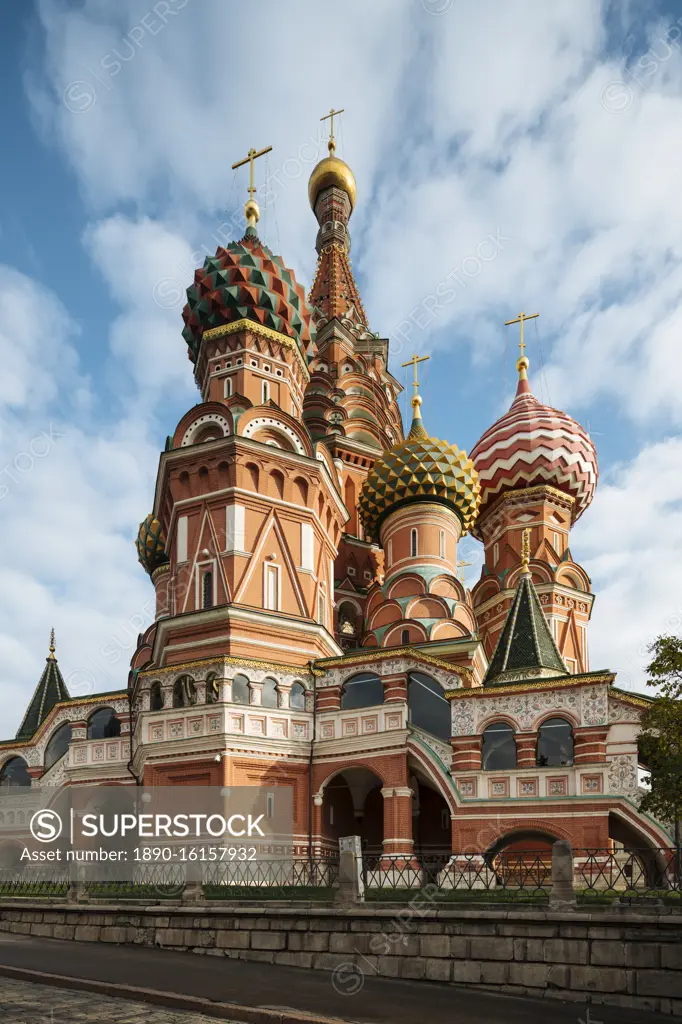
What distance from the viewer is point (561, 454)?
36.3m

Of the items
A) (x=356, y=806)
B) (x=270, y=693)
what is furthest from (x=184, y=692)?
(x=356, y=806)

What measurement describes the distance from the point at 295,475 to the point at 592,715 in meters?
10.0

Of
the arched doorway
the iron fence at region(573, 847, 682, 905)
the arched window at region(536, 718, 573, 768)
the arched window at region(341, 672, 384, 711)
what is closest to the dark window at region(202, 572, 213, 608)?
the arched window at region(341, 672, 384, 711)

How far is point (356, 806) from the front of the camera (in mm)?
23562

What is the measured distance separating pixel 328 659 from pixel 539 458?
1644 cm

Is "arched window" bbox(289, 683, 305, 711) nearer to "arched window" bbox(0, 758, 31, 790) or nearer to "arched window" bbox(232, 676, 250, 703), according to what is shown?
"arched window" bbox(232, 676, 250, 703)

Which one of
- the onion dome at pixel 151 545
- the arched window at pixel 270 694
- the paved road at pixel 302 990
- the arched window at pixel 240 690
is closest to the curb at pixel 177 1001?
the paved road at pixel 302 990

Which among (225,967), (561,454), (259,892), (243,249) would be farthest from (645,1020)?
(561,454)

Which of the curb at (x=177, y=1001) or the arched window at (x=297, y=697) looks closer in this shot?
the curb at (x=177, y=1001)

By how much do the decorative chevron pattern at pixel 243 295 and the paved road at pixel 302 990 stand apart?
59.2 feet

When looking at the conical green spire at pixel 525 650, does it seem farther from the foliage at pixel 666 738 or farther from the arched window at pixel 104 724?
the arched window at pixel 104 724

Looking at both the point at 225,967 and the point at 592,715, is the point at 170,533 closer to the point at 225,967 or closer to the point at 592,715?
the point at 592,715

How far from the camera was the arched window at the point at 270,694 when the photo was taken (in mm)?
21969

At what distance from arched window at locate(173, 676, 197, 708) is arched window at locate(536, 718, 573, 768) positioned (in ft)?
25.1
